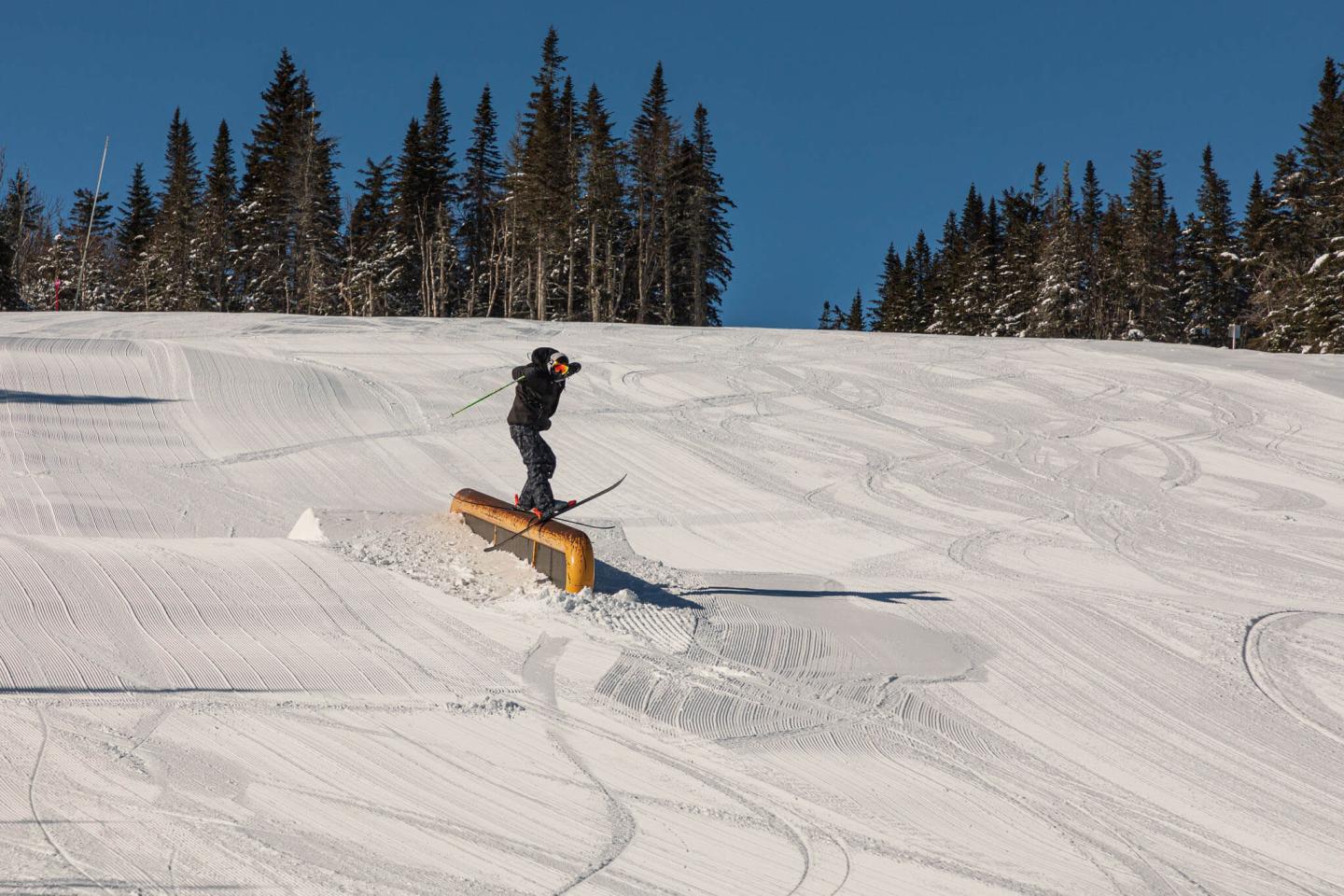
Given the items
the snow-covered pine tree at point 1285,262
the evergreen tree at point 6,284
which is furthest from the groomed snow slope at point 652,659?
the snow-covered pine tree at point 1285,262

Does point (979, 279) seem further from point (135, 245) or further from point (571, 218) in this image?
point (135, 245)

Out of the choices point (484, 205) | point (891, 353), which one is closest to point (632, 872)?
point (891, 353)

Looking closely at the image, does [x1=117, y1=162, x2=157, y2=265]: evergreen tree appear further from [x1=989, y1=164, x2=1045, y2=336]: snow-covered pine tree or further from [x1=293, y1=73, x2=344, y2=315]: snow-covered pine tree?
[x1=989, y1=164, x2=1045, y2=336]: snow-covered pine tree

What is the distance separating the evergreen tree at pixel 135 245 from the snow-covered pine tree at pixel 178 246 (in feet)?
3.29

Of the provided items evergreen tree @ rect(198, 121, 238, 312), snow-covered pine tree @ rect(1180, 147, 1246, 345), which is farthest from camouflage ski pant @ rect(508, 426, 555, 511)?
snow-covered pine tree @ rect(1180, 147, 1246, 345)

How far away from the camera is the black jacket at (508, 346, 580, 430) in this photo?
7.78 meters

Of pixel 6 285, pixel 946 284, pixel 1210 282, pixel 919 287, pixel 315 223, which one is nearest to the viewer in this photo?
pixel 6 285

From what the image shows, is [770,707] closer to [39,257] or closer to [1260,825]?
[1260,825]

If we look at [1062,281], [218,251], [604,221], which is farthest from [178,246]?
[1062,281]

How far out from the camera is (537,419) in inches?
310

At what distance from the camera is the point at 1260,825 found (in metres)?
4.73

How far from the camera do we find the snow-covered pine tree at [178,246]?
48219 millimetres

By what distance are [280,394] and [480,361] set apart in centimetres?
416

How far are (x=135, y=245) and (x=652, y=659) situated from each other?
6393 centimetres
